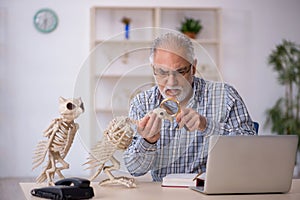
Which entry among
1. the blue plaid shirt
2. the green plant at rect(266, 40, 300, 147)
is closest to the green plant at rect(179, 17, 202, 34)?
the green plant at rect(266, 40, 300, 147)

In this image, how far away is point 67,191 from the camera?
2.14 metres

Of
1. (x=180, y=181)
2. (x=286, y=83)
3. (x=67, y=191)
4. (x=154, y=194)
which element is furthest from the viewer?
(x=286, y=83)

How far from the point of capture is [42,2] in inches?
288

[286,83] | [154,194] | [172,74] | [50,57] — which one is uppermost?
[50,57]

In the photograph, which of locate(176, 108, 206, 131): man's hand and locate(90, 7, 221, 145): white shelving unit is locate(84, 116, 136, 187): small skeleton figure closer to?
locate(90, 7, 221, 145): white shelving unit

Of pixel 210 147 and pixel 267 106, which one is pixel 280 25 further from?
pixel 210 147

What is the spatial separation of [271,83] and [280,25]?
69 centimetres

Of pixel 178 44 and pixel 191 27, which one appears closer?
pixel 178 44

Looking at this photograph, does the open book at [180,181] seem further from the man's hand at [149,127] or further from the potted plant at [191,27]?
the potted plant at [191,27]

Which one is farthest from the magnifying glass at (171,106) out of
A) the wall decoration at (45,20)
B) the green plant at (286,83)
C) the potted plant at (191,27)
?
the wall decoration at (45,20)

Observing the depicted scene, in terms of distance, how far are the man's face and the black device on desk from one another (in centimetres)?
44

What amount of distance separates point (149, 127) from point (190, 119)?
0.53 ft

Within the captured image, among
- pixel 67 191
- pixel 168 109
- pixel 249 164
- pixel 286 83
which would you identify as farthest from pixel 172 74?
pixel 286 83

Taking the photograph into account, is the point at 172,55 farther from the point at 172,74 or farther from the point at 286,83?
the point at 286,83
